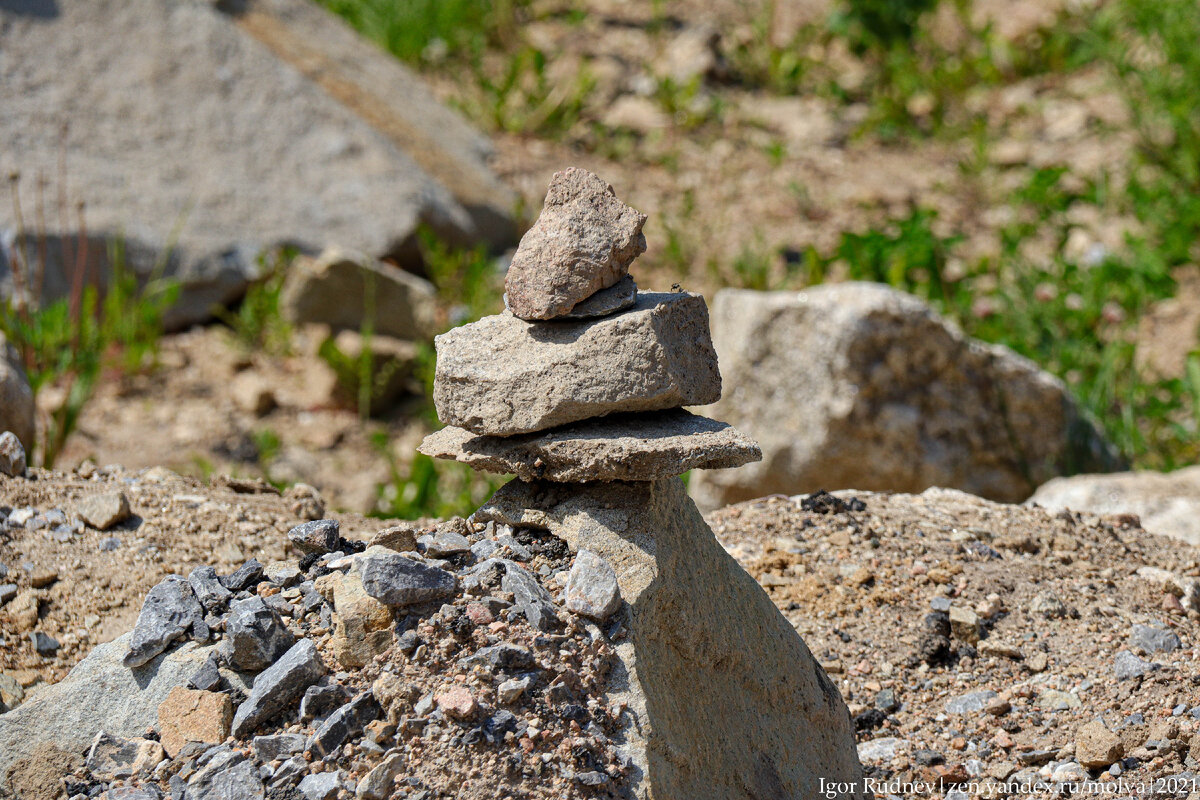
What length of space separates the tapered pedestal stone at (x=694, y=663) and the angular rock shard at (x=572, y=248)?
0.38 m

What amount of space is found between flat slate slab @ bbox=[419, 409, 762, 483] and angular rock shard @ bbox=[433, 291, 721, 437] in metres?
0.04

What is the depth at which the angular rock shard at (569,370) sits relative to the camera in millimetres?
1978

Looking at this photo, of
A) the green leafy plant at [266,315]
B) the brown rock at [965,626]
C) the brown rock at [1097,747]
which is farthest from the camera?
the green leafy plant at [266,315]

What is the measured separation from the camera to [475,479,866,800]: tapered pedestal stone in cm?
190

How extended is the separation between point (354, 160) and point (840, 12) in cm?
381

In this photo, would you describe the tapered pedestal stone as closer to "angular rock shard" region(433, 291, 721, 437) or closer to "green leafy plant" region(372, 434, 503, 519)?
"angular rock shard" region(433, 291, 721, 437)

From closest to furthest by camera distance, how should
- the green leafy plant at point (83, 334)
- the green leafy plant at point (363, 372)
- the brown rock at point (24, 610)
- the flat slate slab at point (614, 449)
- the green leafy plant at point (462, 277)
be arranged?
the flat slate slab at point (614, 449), the brown rock at point (24, 610), the green leafy plant at point (83, 334), the green leafy plant at point (363, 372), the green leafy plant at point (462, 277)

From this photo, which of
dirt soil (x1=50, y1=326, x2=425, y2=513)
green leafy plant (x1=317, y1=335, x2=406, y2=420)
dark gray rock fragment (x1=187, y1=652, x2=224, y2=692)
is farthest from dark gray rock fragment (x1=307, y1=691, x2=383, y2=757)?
green leafy plant (x1=317, y1=335, x2=406, y2=420)

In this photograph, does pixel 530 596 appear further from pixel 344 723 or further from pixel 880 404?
pixel 880 404

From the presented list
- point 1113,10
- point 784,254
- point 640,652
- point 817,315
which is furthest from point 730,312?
point 1113,10

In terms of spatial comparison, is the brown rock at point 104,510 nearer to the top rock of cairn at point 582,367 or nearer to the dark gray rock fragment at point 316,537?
the dark gray rock fragment at point 316,537

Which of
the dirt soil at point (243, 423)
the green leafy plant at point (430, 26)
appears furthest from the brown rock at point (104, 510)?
the green leafy plant at point (430, 26)

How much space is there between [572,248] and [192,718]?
1050mm

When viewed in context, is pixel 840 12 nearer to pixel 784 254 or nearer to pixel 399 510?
pixel 784 254
